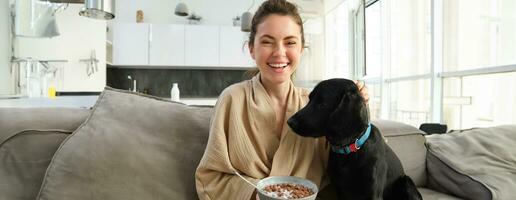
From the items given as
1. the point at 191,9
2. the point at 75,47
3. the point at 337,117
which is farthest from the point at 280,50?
the point at 191,9

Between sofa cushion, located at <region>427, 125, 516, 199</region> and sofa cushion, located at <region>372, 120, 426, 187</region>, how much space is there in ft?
0.16

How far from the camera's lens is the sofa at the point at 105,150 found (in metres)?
0.96

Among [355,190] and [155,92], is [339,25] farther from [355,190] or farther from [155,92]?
[355,190]

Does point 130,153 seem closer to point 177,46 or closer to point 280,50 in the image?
point 280,50

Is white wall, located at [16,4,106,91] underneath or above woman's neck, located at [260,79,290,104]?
above

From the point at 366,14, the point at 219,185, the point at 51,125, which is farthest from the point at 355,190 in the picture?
the point at 366,14

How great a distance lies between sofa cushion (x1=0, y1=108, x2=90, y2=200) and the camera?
100 cm

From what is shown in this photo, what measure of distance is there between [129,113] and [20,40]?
3.10m

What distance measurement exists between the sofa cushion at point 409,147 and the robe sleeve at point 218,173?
0.75 m

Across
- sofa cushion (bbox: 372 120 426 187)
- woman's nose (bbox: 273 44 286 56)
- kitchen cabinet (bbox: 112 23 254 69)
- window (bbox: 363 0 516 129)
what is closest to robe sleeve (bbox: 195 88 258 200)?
woman's nose (bbox: 273 44 286 56)

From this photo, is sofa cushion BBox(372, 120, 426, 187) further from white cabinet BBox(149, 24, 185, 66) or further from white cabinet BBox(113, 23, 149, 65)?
white cabinet BBox(113, 23, 149, 65)

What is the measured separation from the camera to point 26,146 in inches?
40.4

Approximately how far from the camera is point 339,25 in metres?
4.38

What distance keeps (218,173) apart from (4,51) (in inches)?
124
